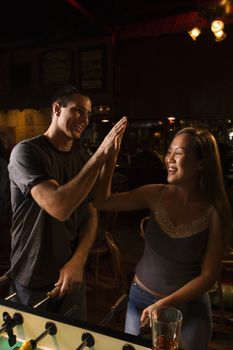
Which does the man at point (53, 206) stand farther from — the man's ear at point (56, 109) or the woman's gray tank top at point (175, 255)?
the woman's gray tank top at point (175, 255)

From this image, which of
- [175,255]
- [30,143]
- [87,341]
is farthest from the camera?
[30,143]

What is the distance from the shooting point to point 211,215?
1.68m

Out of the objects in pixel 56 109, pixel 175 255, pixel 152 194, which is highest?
pixel 56 109

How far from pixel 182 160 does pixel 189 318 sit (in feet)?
2.38

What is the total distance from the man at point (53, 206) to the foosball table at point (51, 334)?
34 cm

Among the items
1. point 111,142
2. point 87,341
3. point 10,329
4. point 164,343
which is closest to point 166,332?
point 164,343

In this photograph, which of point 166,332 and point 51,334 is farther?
point 51,334

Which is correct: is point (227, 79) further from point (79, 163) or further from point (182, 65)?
point (79, 163)

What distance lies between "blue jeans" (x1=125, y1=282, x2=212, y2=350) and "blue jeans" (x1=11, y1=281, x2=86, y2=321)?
0.28 meters

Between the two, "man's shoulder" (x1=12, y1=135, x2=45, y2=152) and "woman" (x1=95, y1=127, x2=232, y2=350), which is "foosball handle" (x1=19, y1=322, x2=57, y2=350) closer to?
"woman" (x1=95, y1=127, x2=232, y2=350)

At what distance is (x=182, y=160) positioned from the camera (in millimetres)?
1734

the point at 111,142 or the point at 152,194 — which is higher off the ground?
the point at 111,142

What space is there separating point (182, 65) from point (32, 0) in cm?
352

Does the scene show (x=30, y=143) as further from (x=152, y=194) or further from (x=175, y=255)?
(x=175, y=255)
